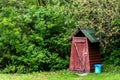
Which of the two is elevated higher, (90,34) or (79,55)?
(90,34)

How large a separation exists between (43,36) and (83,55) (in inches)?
101

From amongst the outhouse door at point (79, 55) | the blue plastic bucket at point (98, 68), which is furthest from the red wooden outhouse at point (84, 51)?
the blue plastic bucket at point (98, 68)

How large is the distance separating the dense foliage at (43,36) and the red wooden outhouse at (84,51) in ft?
1.21

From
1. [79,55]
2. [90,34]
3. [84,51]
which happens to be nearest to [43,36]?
[79,55]

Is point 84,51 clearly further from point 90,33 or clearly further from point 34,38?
point 34,38

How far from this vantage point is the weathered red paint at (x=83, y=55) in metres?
12.7

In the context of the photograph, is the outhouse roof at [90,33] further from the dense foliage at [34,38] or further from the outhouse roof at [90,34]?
the dense foliage at [34,38]

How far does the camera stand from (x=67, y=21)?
14234 mm

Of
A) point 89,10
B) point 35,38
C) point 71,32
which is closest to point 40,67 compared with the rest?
point 35,38

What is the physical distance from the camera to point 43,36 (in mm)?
14352

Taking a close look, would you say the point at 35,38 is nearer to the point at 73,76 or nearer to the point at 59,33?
the point at 59,33

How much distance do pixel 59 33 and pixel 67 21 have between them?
0.83 meters

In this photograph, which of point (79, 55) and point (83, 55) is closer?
point (83, 55)

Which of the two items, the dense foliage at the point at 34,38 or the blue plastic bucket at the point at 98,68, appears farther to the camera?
the dense foliage at the point at 34,38
